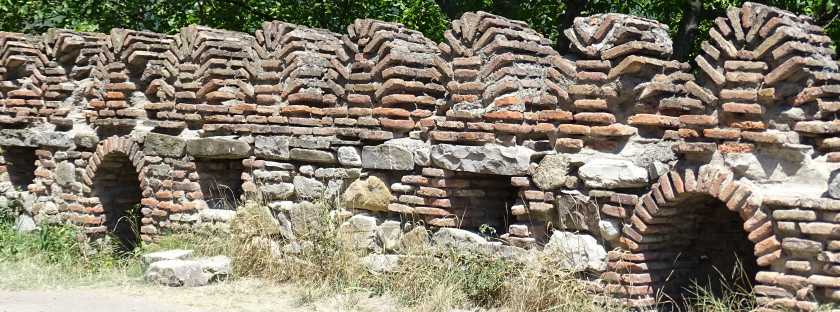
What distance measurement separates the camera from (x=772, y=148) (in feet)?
18.8

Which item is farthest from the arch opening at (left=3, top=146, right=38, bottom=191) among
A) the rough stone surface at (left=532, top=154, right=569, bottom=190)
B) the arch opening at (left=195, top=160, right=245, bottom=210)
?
the rough stone surface at (left=532, top=154, right=569, bottom=190)

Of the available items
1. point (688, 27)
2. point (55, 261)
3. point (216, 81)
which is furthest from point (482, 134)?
point (688, 27)

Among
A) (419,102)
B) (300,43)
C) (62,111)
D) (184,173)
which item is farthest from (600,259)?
(62,111)

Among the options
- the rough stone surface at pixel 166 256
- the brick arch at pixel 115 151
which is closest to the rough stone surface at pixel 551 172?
the rough stone surface at pixel 166 256

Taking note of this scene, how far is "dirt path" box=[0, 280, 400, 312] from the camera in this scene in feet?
22.6

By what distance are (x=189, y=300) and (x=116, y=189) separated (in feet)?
11.0

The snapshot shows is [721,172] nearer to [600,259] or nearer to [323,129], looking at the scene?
[600,259]

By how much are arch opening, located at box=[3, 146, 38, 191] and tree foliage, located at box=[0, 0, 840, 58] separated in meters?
3.71

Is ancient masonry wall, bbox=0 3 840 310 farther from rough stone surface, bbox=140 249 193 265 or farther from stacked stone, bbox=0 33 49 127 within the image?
rough stone surface, bbox=140 249 193 265

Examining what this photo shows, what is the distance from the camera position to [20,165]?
1102 cm

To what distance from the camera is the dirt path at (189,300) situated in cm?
689

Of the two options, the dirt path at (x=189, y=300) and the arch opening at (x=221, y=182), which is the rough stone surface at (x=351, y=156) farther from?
the arch opening at (x=221, y=182)

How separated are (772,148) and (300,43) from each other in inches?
157

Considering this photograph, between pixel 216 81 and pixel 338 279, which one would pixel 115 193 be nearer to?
pixel 216 81
